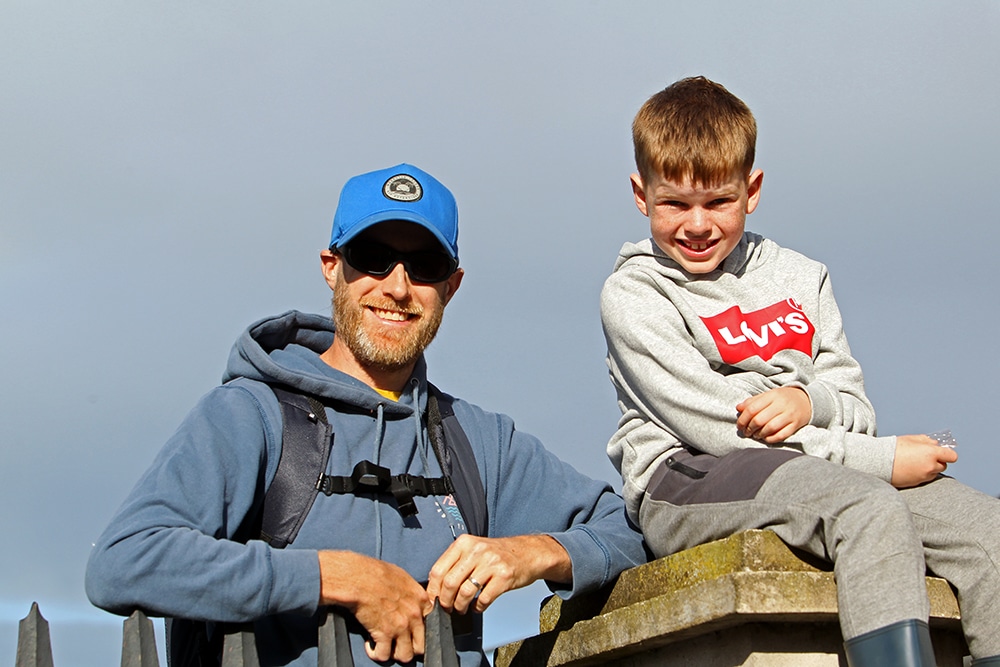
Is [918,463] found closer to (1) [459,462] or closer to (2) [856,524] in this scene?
(2) [856,524]

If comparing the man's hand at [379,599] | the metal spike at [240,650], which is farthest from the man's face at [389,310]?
the metal spike at [240,650]

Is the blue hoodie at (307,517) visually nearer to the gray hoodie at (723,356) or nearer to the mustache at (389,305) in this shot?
the mustache at (389,305)

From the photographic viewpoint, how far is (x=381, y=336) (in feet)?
15.4

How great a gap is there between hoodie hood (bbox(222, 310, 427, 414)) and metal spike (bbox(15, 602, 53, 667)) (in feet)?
4.02

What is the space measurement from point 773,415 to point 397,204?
1712mm

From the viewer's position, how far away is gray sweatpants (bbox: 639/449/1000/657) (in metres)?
3.26

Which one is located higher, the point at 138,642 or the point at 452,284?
the point at 452,284

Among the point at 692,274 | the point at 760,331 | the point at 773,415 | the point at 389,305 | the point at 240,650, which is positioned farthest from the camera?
the point at 389,305

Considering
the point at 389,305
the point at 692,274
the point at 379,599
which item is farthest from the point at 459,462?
the point at 692,274

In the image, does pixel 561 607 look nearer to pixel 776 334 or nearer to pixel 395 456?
pixel 395 456

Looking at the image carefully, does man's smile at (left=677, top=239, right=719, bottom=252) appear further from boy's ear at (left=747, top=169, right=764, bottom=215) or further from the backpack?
the backpack

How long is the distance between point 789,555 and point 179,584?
5.87ft

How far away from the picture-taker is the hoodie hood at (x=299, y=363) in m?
4.29

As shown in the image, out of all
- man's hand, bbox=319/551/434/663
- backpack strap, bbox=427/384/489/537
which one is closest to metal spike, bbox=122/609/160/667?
man's hand, bbox=319/551/434/663
